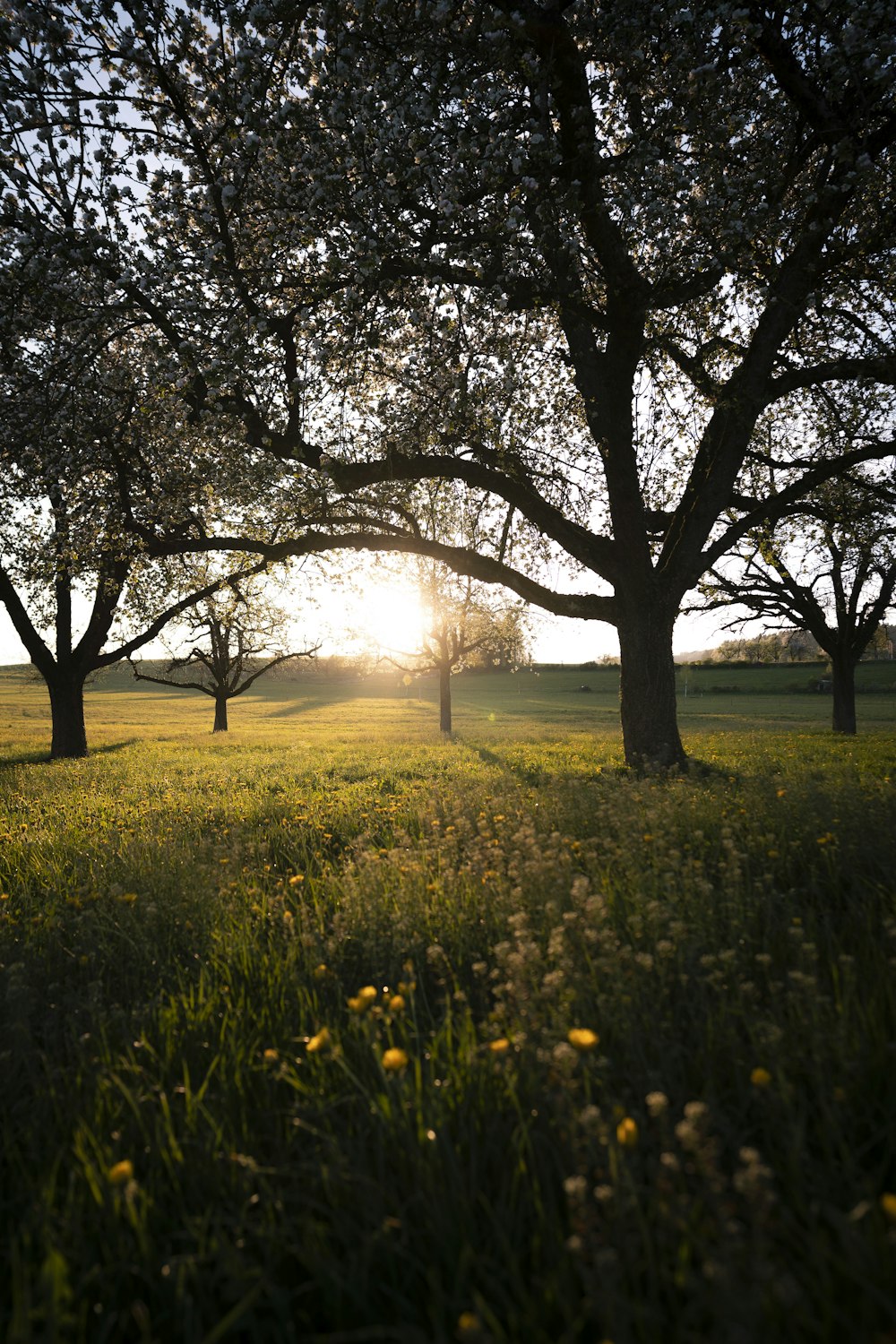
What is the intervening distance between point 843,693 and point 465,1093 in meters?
29.4

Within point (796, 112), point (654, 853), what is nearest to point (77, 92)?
point (796, 112)

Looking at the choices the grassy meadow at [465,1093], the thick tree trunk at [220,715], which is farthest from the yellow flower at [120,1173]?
the thick tree trunk at [220,715]

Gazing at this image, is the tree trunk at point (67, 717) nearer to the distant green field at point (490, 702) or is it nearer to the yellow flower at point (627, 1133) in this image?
the distant green field at point (490, 702)

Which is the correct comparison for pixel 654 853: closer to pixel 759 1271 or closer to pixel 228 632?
pixel 759 1271

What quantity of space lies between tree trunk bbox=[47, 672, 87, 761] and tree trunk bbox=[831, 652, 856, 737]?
27.2 meters

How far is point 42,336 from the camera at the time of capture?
37.8 ft

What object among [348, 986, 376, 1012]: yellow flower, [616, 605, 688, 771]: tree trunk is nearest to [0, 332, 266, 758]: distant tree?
[616, 605, 688, 771]: tree trunk

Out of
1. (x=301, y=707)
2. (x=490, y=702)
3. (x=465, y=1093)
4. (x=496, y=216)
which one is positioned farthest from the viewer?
(x=490, y=702)

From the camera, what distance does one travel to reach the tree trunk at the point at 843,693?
2653cm

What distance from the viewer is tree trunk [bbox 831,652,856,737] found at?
26531 millimetres

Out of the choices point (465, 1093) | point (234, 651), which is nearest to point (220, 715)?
point (234, 651)

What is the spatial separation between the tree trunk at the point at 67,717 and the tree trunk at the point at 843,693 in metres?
27.2

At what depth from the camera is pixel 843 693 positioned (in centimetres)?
2742

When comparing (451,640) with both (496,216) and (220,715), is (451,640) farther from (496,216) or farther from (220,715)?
(496,216)
